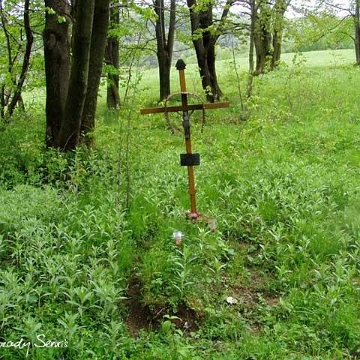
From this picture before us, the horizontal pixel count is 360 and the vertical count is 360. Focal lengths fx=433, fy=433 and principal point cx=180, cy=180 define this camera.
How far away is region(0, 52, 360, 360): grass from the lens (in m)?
3.18

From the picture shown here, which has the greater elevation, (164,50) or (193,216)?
(164,50)

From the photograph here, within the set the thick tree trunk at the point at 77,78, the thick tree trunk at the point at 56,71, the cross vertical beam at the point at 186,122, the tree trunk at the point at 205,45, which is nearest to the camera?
the cross vertical beam at the point at 186,122

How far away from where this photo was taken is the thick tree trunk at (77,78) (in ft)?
21.6

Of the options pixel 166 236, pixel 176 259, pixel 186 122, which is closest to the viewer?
pixel 176 259

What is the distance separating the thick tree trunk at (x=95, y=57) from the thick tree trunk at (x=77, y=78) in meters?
0.26

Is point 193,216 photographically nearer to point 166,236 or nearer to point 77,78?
point 166,236

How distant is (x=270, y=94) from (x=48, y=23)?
777 cm

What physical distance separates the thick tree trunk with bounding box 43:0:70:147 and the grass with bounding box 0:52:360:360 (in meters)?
0.77

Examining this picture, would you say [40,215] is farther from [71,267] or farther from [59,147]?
[59,147]

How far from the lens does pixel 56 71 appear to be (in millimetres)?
7844

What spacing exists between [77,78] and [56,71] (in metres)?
1.22

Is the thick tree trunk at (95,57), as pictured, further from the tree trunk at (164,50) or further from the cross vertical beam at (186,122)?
the tree trunk at (164,50)

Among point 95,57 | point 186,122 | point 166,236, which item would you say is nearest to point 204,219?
point 166,236

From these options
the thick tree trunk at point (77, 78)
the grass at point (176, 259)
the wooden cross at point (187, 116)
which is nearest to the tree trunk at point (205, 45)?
the thick tree trunk at point (77, 78)
